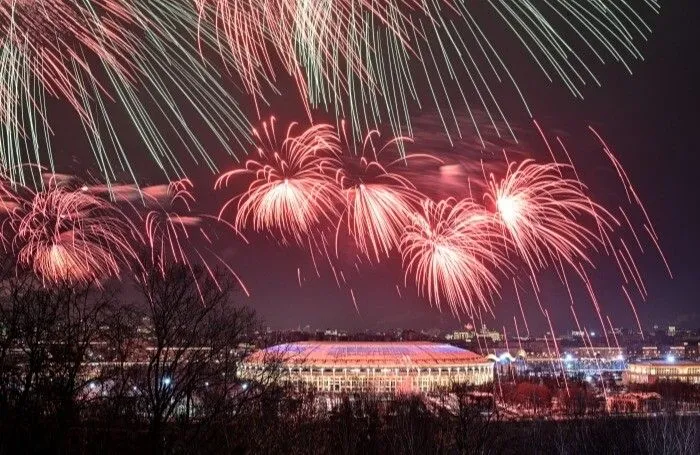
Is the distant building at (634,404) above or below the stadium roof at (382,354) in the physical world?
below

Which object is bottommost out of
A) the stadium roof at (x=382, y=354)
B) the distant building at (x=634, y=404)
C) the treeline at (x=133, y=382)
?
the distant building at (x=634, y=404)

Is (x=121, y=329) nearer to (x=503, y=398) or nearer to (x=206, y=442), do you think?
(x=206, y=442)

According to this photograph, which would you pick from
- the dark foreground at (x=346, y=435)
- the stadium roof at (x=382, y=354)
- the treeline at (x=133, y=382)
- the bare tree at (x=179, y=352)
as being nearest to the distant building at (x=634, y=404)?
the dark foreground at (x=346, y=435)

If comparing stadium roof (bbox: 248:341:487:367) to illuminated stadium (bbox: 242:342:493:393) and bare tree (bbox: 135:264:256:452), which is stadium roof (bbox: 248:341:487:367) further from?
bare tree (bbox: 135:264:256:452)

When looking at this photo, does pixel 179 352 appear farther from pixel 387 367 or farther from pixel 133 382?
pixel 387 367

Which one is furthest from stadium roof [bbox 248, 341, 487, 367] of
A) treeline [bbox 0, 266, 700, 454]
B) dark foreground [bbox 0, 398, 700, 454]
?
treeline [bbox 0, 266, 700, 454]

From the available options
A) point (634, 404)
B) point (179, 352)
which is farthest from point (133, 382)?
point (634, 404)

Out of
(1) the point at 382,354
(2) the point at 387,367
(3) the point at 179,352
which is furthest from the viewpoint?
(1) the point at 382,354

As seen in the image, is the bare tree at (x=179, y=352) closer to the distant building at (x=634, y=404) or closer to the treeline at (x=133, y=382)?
the treeline at (x=133, y=382)
